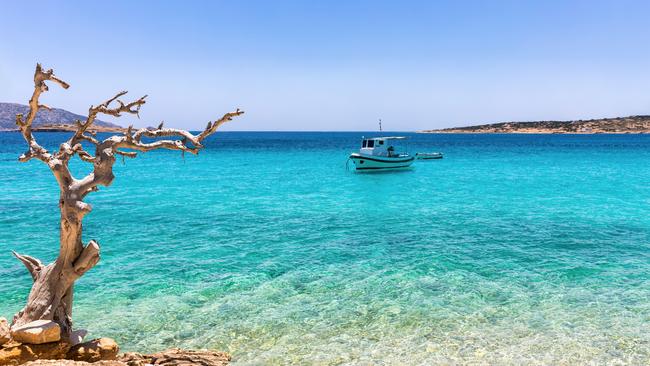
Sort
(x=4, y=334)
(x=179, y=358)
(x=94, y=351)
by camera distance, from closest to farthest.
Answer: (x=4, y=334) → (x=94, y=351) → (x=179, y=358)

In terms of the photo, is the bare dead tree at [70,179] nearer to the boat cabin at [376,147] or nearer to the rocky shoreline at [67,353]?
the rocky shoreline at [67,353]

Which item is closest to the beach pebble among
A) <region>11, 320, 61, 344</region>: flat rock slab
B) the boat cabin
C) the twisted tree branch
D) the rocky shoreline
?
the rocky shoreline

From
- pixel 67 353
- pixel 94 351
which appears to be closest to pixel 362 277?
pixel 94 351

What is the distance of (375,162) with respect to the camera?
50.5m

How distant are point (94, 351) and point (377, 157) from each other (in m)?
43.8

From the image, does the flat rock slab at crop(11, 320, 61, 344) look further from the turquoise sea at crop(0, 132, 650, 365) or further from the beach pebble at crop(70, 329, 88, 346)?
the turquoise sea at crop(0, 132, 650, 365)

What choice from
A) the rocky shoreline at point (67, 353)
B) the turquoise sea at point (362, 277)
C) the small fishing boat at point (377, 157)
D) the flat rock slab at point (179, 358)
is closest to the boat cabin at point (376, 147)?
the small fishing boat at point (377, 157)

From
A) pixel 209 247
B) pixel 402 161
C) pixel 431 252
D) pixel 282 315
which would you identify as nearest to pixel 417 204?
pixel 431 252

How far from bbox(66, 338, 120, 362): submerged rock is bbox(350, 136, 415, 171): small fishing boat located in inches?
1655

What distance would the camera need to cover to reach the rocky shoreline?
794cm

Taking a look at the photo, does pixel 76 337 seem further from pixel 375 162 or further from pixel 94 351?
pixel 375 162

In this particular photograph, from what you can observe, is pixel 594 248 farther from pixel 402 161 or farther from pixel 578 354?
pixel 402 161

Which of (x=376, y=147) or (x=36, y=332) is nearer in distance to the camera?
(x=36, y=332)

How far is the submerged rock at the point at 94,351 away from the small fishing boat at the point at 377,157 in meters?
42.0
